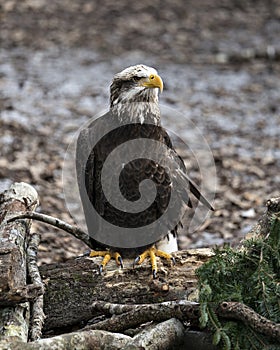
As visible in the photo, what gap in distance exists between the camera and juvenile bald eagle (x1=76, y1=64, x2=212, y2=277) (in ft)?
14.6

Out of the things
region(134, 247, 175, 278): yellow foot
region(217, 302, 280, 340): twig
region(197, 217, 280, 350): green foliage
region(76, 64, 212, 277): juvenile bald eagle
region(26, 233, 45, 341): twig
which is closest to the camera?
region(217, 302, 280, 340): twig

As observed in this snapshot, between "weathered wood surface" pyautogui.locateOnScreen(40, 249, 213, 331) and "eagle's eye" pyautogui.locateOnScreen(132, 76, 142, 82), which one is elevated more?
"eagle's eye" pyautogui.locateOnScreen(132, 76, 142, 82)

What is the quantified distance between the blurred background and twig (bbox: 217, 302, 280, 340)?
2670 millimetres

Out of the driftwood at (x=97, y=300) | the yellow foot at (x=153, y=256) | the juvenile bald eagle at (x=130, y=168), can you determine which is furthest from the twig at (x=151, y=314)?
the juvenile bald eagle at (x=130, y=168)

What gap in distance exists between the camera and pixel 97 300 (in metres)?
3.88

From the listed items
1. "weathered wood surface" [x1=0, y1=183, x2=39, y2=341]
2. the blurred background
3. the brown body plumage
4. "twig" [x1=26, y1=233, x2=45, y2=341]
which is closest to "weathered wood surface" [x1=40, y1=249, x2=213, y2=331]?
"twig" [x1=26, y1=233, x2=45, y2=341]

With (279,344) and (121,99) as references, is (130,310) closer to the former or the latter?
(279,344)

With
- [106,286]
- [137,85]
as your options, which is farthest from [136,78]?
[106,286]

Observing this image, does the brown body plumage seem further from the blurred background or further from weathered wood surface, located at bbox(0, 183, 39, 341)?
the blurred background

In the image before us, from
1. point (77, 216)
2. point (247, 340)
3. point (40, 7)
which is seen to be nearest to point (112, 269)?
point (247, 340)

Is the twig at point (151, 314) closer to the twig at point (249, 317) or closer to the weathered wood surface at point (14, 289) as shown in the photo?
the twig at point (249, 317)

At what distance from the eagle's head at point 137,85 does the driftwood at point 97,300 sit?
0.99 metres

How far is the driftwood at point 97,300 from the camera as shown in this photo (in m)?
3.16

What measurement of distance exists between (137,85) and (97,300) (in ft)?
5.17
